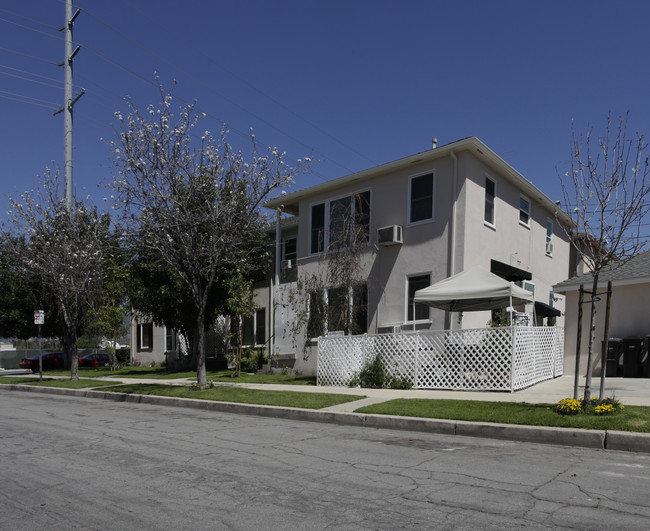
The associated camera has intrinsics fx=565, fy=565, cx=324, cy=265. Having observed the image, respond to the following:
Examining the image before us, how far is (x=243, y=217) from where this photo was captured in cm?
1541

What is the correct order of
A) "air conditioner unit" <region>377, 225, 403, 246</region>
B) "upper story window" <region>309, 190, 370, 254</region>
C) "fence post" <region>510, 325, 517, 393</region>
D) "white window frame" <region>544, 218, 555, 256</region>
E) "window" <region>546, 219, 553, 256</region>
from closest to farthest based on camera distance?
"fence post" <region>510, 325, 517, 393</region>, "air conditioner unit" <region>377, 225, 403, 246</region>, "upper story window" <region>309, 190, 370, 254</region>, "white window frame" <region>544, 218, 555, 256</region>, "window" <region>546, 219, 553, 256</region>

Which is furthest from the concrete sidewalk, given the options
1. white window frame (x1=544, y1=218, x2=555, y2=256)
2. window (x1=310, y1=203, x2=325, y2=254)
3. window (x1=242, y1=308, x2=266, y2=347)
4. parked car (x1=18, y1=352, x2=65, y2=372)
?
parked car (x1=18, y1=352, x2=65, y2=372)

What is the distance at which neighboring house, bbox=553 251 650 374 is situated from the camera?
1512 centimetres

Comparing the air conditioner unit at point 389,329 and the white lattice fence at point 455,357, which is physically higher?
the air conditioner unit at point 389,329

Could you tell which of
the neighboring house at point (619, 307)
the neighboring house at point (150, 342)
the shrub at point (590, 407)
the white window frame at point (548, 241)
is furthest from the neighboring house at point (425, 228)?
the neighboring house at point (150, 342)

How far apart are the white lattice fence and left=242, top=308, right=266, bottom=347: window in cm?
727

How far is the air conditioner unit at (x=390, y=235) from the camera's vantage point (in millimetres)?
16797

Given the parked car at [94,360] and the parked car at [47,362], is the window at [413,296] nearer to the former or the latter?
the parked car at [94,360]

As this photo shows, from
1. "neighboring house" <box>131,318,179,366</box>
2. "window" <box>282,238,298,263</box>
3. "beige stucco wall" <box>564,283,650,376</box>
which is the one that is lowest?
"neighboring house" <box>131,318,179,366</box>

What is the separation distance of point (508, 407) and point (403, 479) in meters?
4.37

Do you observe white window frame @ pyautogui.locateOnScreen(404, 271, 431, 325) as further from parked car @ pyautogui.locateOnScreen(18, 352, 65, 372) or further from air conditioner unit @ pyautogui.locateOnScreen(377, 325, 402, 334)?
parked car @ pyautogui.locateOnScreen(18, 352, 65, 372)

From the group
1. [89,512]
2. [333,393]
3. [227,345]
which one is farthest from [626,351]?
[227,345]

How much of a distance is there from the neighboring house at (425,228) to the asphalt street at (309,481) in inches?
314

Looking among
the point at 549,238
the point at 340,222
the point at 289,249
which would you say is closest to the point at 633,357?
the point at 549,238
